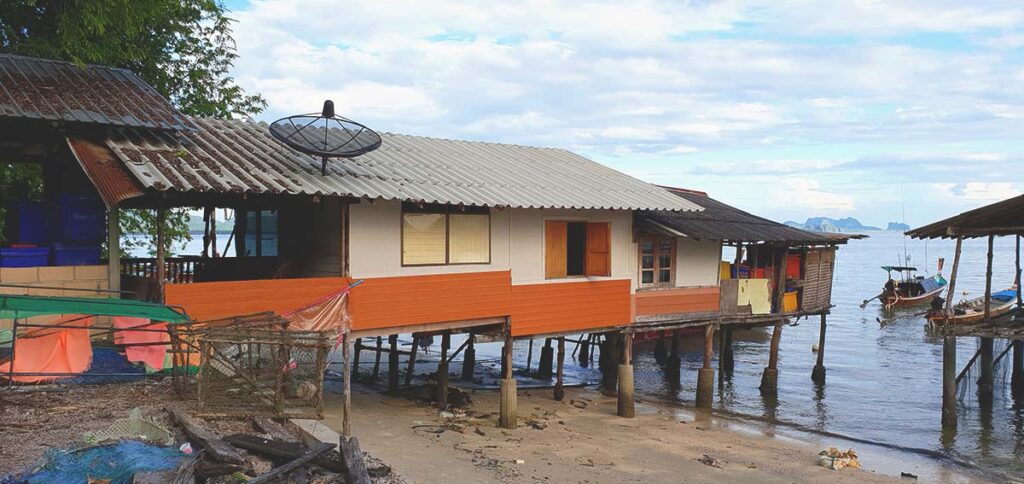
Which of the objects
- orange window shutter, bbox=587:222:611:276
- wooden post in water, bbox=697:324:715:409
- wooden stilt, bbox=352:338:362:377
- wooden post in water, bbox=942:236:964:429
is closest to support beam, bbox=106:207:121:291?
orange window shutter, bbox=587:222:611:276

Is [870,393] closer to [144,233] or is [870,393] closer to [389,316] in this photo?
[389,316]

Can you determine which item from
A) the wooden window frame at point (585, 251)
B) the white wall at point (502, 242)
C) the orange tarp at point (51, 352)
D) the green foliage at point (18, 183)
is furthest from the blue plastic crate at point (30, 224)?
the wooden window frame at point (585, 251)

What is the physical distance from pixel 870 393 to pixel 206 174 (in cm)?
2377

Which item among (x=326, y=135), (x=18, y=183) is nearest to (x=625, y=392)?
(x=326, y=135)

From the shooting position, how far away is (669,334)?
41.2m

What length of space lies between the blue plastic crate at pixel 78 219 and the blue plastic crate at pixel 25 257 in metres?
0.43

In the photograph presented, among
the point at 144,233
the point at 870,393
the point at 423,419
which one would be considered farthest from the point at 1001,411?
the point at 144,233

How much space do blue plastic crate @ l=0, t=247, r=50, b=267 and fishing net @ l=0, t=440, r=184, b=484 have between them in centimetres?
475

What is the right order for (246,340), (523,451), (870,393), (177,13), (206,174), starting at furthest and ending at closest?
1. (870,393)
2. (177,13)
3. (523,451)
4. (206,174)
5. (246,340)

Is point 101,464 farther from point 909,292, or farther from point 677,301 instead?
point 909,292

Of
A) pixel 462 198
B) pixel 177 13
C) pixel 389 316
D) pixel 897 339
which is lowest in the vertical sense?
pixel 897 339

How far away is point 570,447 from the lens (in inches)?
631

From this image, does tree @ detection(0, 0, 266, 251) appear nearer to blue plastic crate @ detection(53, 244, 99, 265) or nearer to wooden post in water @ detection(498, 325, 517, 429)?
blue plastic crate @ detection(53, 244, 99, 265)

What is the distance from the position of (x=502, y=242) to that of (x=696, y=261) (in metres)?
6.71
